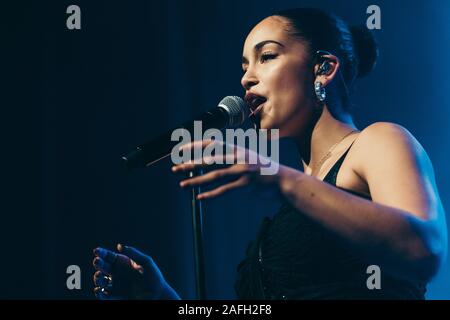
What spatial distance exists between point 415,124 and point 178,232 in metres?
1.11

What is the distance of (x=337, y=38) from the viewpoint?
1.71 meters

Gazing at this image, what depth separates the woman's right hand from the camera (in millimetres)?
1580

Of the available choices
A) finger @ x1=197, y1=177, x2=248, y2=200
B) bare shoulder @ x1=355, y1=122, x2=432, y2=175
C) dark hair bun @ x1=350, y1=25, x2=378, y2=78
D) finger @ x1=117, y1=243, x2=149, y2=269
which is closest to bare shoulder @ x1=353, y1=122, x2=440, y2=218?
bare shoulder @ x1=355, y1=122, x2=432, y2=175

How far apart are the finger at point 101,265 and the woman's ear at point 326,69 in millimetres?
799

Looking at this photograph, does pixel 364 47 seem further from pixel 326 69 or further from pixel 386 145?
pixel 386 145

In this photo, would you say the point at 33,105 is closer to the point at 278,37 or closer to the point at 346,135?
the point at 278,37

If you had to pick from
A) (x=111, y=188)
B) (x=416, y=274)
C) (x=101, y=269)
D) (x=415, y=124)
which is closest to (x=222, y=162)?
(x=416, y=274)

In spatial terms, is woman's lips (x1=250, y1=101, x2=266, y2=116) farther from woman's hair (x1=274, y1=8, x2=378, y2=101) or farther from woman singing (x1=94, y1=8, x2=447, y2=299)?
woman's hair (x1=274, y1=8, x2=378, y2=101)

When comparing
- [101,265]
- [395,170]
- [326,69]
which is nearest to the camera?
[395,170]

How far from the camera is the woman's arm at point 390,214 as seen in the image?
1026 millimetres

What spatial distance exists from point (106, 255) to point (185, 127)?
523 millimetres

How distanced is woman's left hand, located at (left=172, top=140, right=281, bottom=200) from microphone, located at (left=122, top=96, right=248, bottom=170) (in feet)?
0.77

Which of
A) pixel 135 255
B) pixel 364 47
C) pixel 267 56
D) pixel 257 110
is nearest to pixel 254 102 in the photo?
pixel 257 110

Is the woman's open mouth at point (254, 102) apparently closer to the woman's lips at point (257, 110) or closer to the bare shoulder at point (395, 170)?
the woman's lips at point (257, 110)
